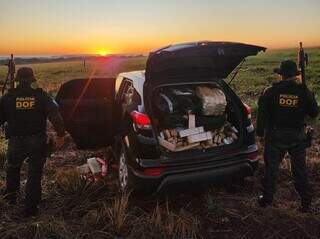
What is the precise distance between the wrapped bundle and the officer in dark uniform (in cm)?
51

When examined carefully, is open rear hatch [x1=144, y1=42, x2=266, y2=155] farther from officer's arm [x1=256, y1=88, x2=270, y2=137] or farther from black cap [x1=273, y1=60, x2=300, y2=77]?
black cap [x1=273, y1=60, x2=300, y2=77]

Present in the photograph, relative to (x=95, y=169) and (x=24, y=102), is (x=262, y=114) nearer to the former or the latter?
(x=95, y=169)

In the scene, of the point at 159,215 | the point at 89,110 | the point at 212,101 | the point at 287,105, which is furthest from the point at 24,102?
the point at 287,105

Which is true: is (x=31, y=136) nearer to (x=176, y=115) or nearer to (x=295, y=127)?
(x=176, y=115)

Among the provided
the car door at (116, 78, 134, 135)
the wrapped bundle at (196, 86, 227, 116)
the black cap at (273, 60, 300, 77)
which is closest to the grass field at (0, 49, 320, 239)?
the car door at (116, 78, 134, 135)

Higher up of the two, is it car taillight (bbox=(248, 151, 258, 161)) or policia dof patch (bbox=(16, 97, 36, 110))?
policia dof patch (bbox=(16, 97, 36, 110))

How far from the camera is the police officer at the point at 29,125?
18.2 ft

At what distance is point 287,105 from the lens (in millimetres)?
5566

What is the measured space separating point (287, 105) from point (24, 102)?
10.5ft

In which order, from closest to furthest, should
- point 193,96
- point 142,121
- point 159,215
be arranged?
point 159,215, point 142,121, point 193,96

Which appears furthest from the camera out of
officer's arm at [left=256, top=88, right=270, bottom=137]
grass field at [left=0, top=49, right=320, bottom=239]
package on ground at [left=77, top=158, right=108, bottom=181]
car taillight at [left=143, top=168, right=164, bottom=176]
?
package on ground at [left=77, top=158, right=108, bottom=181]

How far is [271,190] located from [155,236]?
1741 millimetres

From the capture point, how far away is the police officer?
5562mm

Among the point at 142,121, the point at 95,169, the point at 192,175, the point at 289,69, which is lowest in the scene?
the point at 95,169
